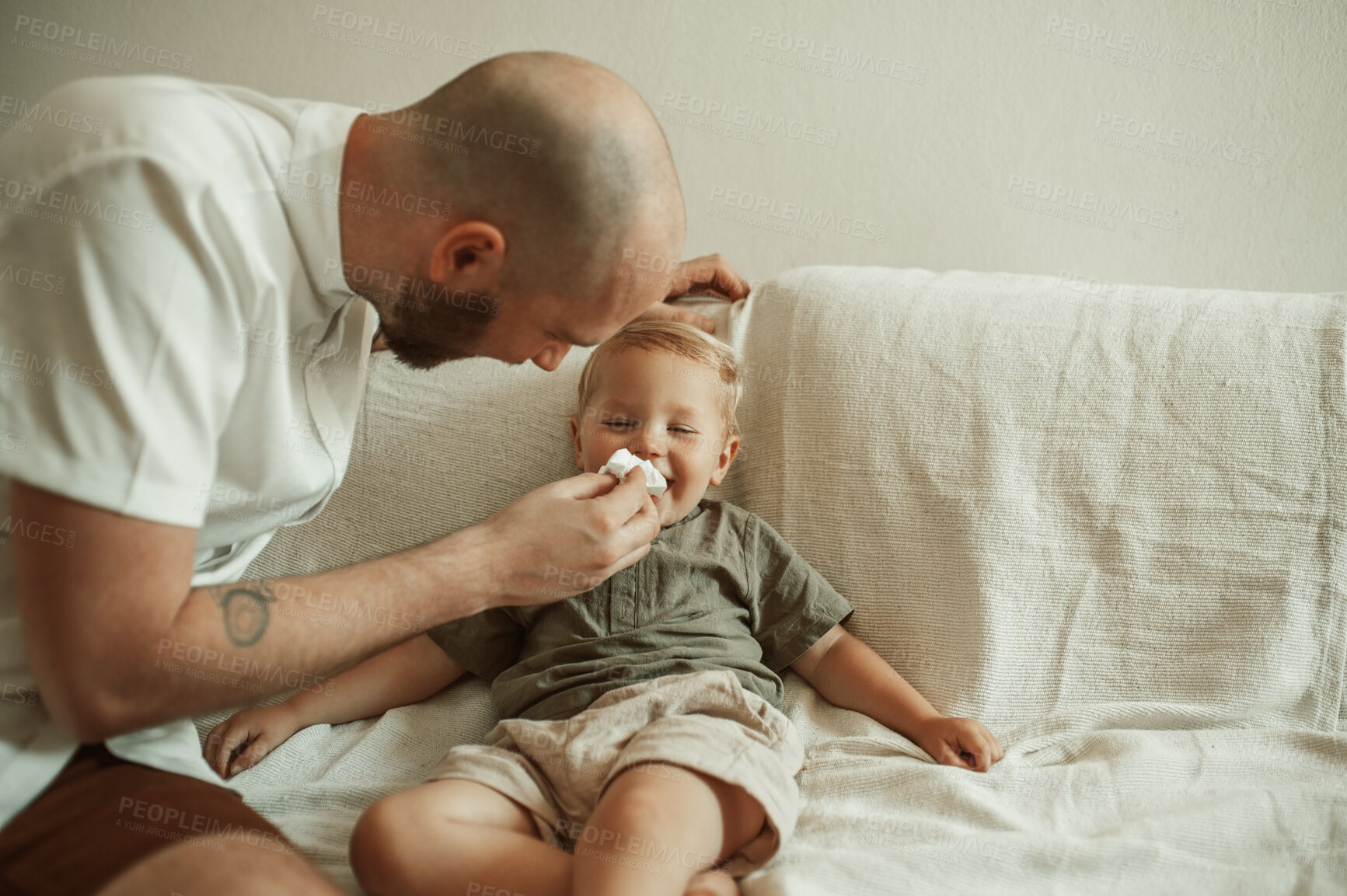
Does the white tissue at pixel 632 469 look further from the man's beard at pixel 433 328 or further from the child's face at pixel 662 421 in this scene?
the man's beard at pixel 433 328

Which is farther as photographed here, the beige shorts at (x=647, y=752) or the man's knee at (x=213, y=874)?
the beige shorts at (x=647, y=752)

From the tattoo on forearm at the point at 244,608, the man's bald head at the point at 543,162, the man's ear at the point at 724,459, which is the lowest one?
the man's ear at the point at 724,459

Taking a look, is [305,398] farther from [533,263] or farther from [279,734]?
[279,734]

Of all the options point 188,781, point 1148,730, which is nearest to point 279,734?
point 188,781

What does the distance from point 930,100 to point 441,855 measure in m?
1.54

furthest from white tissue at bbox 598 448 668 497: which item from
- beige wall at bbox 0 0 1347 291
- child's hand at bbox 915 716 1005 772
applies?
beige wall at bbox 0 0 1347 291

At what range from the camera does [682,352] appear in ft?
4.49

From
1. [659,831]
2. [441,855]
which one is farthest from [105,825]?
[659,831]

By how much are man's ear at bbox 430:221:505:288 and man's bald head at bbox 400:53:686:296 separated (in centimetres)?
1

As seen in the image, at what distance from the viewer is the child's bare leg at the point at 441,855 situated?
95 centimetres

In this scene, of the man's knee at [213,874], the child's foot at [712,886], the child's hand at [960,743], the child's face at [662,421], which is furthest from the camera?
the child's face at [662,421]

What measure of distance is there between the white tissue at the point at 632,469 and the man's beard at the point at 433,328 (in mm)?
240

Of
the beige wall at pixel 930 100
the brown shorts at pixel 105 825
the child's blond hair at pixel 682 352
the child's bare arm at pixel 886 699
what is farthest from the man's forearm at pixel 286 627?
the beige wall at pixel 930 100

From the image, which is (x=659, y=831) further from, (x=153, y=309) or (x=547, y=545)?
(x=153, y=309)
